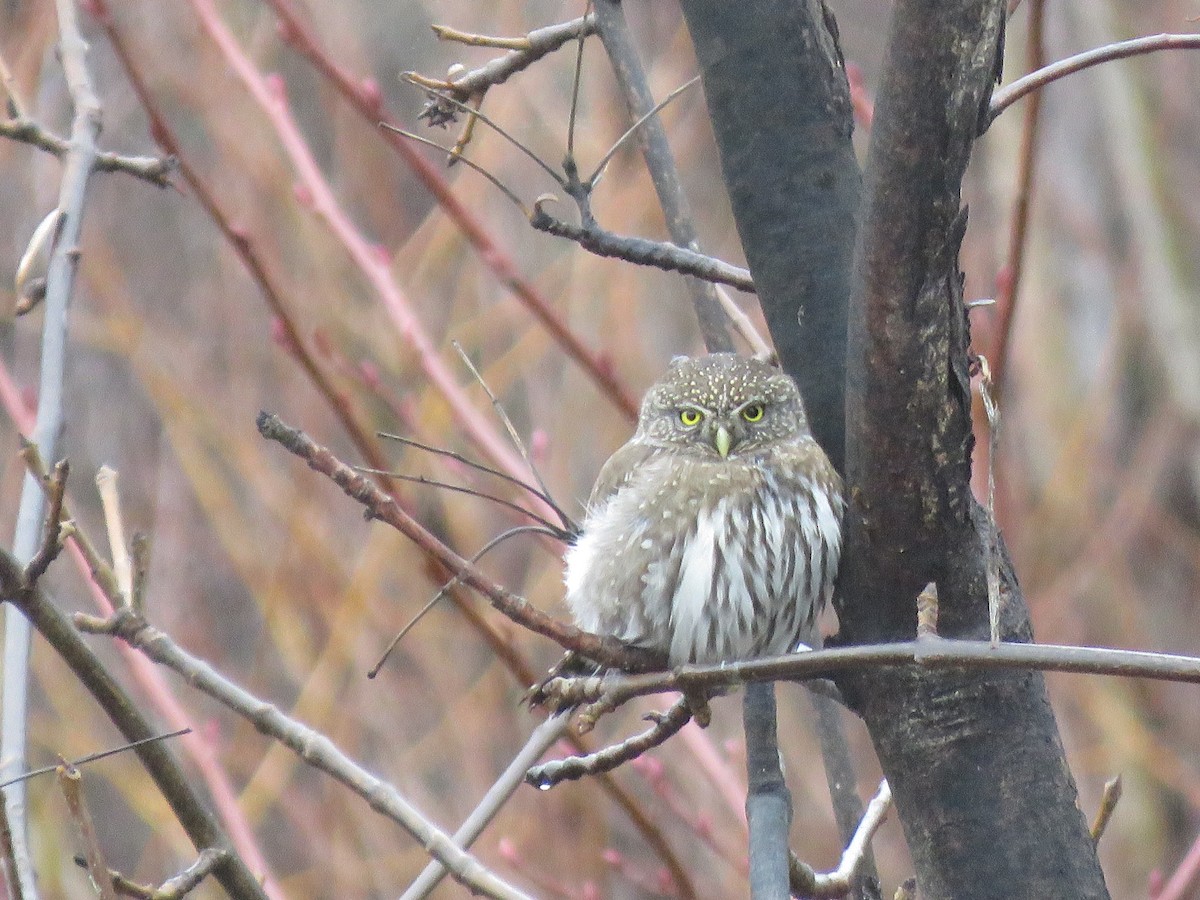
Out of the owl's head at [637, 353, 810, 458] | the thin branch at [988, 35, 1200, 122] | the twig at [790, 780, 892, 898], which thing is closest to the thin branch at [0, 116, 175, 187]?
the owl's head at [637, 353, 810, 458]

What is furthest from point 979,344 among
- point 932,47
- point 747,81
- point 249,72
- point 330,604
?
point 330,604

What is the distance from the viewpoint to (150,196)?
27.9 ft

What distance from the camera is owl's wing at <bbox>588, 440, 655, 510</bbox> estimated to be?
123 inches

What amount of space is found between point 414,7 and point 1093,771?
6.64 meters

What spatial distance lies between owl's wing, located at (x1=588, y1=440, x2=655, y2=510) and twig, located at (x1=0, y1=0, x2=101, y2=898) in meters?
1.28

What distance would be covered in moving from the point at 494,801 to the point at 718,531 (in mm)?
896

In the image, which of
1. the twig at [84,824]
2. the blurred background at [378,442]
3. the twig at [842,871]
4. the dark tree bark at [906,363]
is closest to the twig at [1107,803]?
the dark tree bark at [906,363]

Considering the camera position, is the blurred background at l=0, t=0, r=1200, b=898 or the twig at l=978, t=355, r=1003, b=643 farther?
the blurred background at l=0, t=0, r=1200, b=898

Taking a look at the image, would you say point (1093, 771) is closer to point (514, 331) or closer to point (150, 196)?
point (514, 331)

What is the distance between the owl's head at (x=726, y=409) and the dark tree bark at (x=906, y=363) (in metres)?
0.44

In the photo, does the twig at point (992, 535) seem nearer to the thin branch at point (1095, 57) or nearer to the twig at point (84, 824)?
the thin branch at point (1095, 57)

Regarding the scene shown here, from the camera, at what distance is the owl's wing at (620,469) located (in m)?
3.13

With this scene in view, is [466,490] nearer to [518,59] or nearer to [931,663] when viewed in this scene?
[931,663]

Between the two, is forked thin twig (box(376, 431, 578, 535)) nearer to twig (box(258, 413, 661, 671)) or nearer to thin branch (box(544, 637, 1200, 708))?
twig (box(258, 413, 661, 671))
